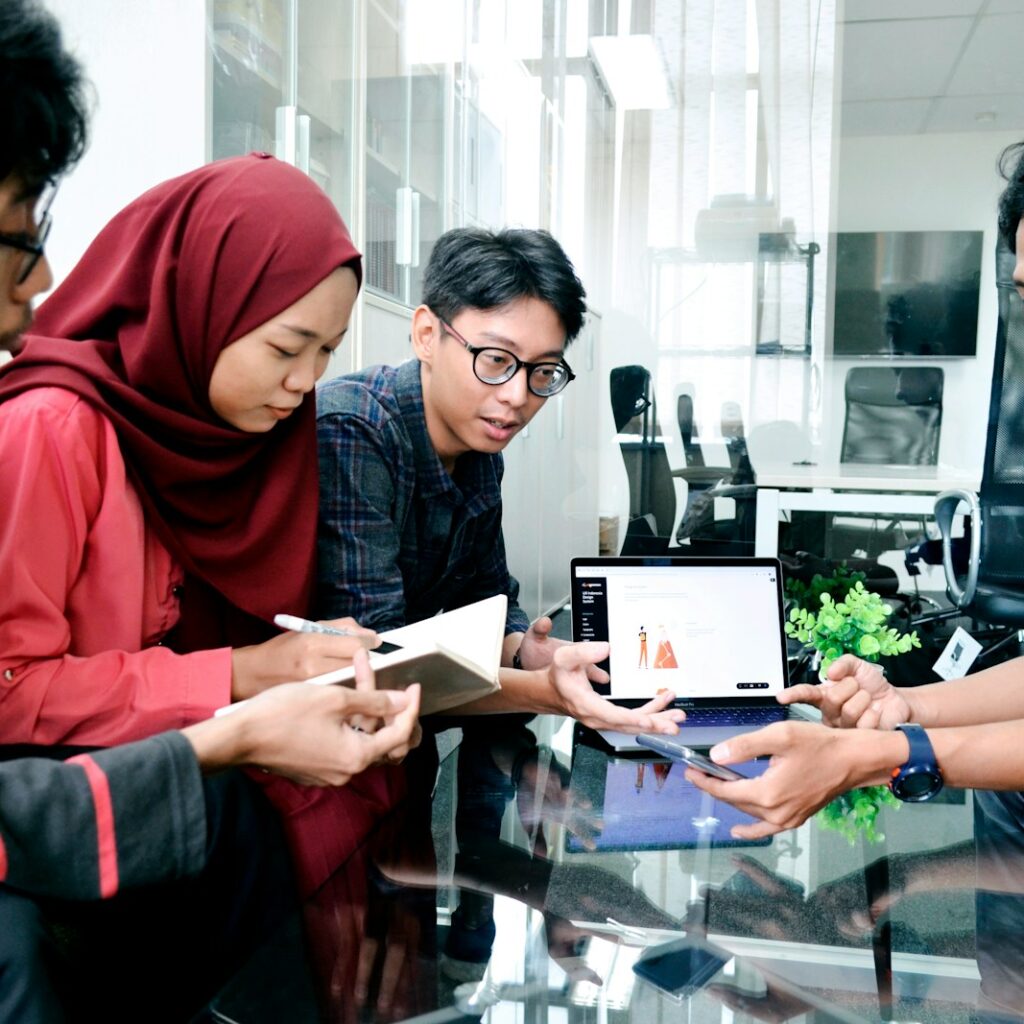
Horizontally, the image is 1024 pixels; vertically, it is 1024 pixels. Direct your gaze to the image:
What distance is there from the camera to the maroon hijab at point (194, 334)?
1.19 metres

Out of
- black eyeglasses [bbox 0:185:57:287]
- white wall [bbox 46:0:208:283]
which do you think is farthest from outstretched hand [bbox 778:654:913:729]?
white wall [bbox 46:0:208:283]

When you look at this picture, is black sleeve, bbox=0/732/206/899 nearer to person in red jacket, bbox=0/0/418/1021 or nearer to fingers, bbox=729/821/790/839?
person in red jacket, bbox=0/0/418/1021

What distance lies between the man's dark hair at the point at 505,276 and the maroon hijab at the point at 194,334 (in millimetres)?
293

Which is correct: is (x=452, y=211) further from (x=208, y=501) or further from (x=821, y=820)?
(x=821, y=820)

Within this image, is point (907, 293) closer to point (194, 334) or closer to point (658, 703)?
point (658, 703)

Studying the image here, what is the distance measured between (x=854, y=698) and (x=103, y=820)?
33.3 inches

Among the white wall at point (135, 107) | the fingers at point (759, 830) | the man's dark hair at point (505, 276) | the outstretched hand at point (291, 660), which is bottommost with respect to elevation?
the fingers at point (759, 830)

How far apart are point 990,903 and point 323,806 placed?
618mm

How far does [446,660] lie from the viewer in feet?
2.86

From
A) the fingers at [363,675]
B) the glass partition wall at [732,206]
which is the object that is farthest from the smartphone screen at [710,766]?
the glass partition wall at [732,206]

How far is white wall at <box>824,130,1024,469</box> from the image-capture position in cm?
378

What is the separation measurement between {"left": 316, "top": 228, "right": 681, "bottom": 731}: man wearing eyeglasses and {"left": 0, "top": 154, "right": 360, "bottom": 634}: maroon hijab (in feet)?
0.44

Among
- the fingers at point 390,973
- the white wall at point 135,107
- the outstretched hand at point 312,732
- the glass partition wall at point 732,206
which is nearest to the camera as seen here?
the fingers at point 390,973

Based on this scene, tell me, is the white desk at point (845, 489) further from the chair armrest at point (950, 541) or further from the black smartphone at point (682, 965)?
the black smartphone at point (682, 965)
